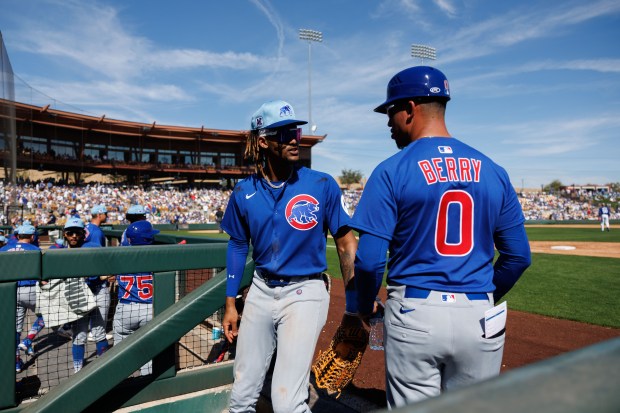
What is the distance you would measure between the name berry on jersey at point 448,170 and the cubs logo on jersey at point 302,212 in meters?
0.89

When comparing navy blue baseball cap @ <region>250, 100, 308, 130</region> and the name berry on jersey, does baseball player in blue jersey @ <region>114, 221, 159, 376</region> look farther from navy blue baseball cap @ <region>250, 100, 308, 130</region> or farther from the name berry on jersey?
the name berry on jersey

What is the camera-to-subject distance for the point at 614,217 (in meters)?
49.8

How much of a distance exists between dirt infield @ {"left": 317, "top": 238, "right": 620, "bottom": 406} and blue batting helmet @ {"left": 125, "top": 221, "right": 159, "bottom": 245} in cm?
240

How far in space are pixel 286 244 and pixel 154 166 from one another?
4757 cm

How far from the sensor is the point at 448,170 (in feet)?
5.64

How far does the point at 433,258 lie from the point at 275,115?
1354mm

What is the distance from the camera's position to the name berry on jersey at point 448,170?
5.60 feet

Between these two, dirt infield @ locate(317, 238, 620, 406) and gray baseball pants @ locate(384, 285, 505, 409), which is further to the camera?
dirt infield @ locate(317, 238, 620, 406)

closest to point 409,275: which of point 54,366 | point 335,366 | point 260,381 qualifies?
point 335,366

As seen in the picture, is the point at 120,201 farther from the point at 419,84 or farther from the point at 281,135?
the point at 419,84

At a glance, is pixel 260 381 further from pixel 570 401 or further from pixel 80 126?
pixel 80 126

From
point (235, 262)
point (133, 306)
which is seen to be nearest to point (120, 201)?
point (133, 306)

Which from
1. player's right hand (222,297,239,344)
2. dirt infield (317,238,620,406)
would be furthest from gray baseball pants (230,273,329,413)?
dirt infield (317,238,620,406)

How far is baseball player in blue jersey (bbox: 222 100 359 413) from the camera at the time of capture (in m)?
2.27
